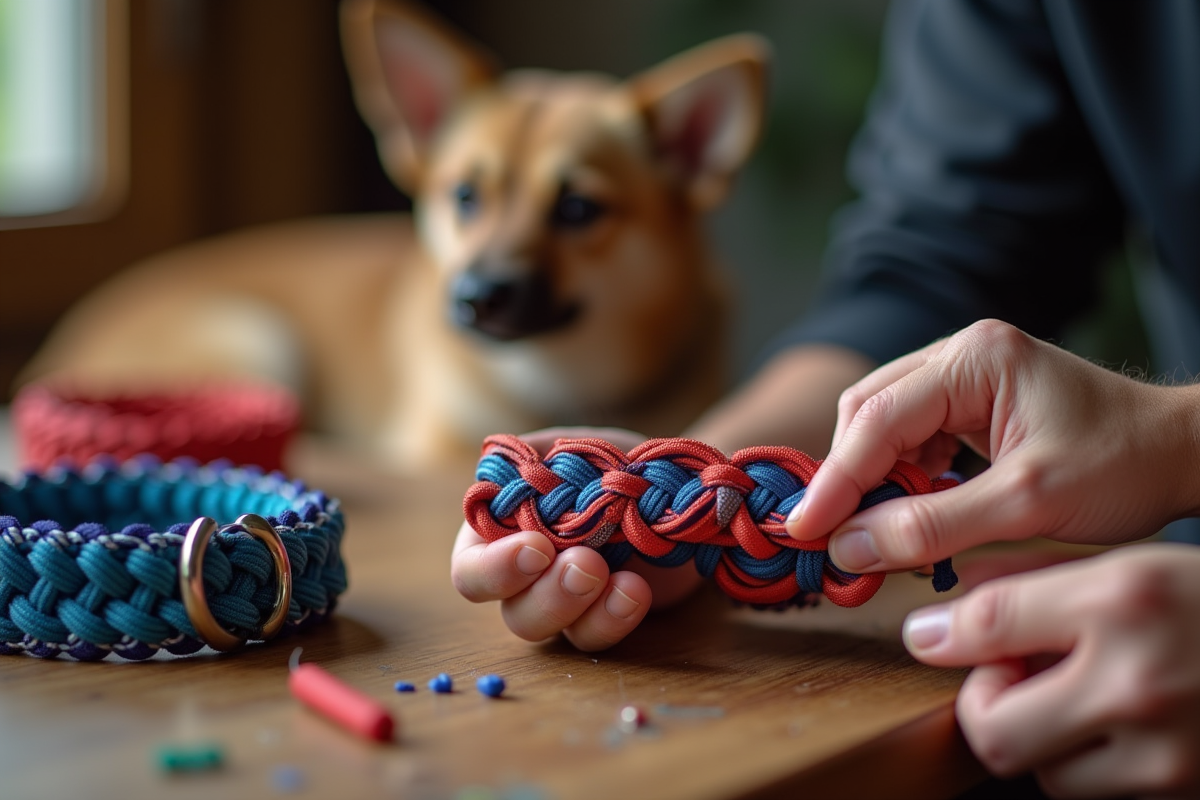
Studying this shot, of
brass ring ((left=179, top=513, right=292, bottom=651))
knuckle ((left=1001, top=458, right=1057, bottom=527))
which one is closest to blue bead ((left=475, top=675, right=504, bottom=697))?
brass ring ((left=179, top=513, right=292, bottom=651))

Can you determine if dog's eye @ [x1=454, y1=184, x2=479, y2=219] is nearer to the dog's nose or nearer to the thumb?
the dog's nose

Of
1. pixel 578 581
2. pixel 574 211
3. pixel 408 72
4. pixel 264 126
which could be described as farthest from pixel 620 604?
pixel 264 126

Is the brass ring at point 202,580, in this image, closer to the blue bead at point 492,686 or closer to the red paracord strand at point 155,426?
the blue bead at point 492,686

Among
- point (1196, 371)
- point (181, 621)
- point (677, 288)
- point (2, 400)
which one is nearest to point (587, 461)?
point (181, 621)

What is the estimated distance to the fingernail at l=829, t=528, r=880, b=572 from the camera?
503mm

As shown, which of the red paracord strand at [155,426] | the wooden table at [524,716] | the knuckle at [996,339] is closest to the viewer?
the wooden table at [524,716]

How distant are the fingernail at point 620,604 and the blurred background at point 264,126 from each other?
150 centimetres

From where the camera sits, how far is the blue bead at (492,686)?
0.50 m

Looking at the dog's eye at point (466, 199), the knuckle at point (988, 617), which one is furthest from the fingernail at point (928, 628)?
the dog's eye at point (466, 199)

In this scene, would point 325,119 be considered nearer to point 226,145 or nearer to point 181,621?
point 226,145

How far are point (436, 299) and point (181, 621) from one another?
1302 mm

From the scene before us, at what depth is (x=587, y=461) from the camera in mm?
558

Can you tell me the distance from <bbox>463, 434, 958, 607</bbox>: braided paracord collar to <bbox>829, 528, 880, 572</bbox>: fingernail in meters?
0.01

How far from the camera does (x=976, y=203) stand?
1.02 meters
